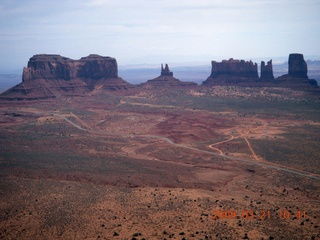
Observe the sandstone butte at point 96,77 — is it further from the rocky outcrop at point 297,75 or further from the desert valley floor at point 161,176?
the desert valley floor at point 161,176

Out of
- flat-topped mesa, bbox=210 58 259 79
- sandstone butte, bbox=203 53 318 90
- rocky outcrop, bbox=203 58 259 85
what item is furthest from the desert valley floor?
flat-topped mesa, bbox=210 58 259 79

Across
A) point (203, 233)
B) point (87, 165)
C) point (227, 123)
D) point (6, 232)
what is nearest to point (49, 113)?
point (227, 123)

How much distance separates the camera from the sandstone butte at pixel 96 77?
414 ft

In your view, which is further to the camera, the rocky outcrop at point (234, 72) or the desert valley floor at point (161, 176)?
the rocky outcrop at point (234, 72)

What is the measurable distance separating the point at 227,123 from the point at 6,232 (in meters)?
62.7

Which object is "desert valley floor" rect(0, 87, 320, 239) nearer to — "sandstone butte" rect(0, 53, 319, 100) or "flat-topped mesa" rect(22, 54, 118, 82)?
"sandstone butte" rect(0, 53, 319, 100)

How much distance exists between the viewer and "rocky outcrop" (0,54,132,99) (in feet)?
408

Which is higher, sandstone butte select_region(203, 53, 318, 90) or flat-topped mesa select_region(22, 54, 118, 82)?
flat-topped mesa select_region(22, 54, 118, 82)

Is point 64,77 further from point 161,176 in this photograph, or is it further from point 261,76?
point 161,176
